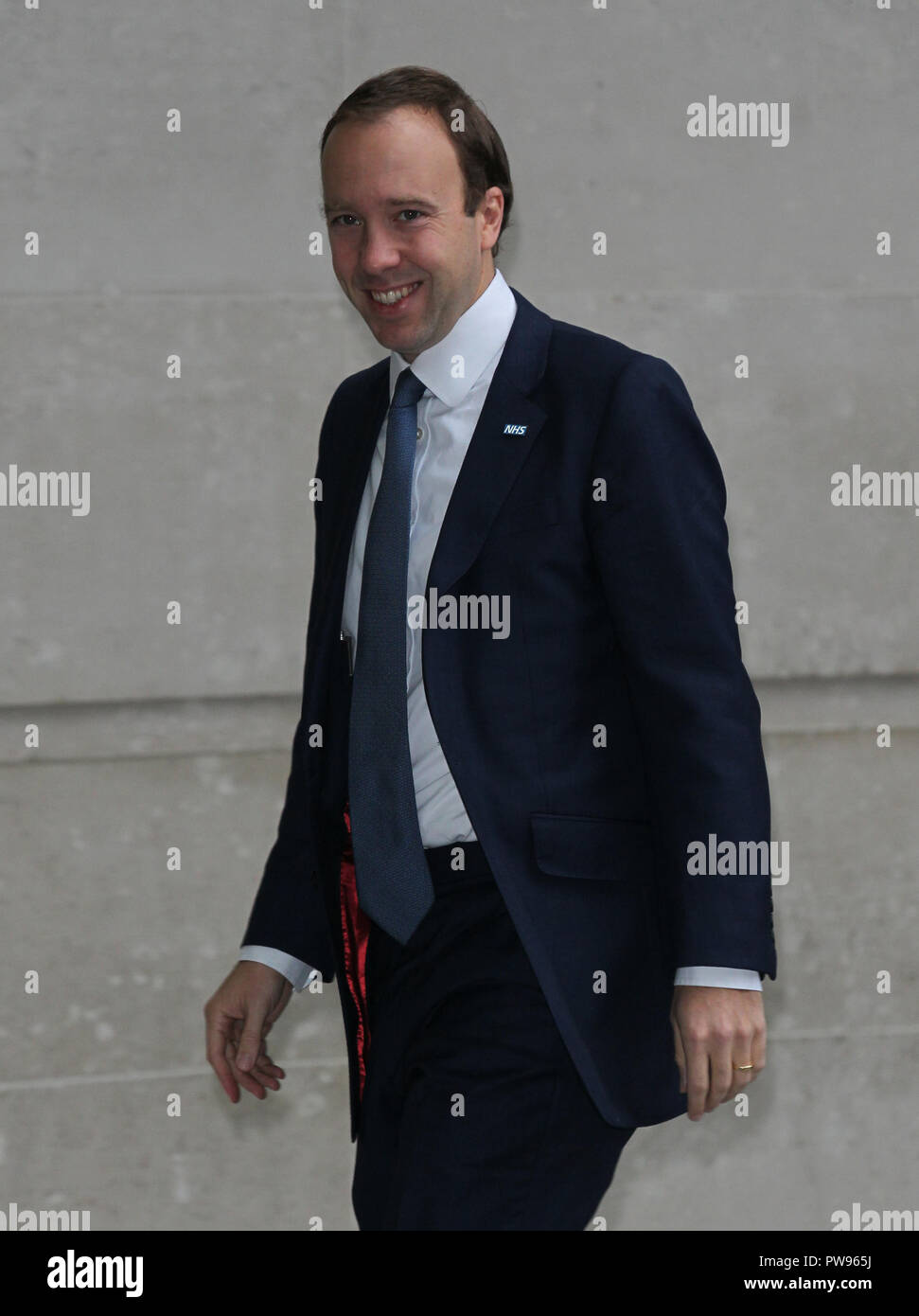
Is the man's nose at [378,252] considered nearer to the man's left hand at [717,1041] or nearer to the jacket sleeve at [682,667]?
the jacket sleeve at [682,667]

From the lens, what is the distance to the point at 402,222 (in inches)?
83.4

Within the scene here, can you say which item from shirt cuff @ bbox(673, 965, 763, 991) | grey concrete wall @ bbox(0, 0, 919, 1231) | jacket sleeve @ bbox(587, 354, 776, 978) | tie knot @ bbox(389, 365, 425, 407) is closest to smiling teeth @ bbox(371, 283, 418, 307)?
tie knot @ bbox(389, 365, 425, 407)

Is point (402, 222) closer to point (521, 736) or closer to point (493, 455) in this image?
point (493, 455)

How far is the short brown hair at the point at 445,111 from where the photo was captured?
6.91ft

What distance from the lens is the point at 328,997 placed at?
12.8ft

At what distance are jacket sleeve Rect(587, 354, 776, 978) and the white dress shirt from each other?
9.3 inches

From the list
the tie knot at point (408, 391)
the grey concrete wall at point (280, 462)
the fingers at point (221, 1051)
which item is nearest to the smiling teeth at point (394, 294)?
the tie knot at point (408, 391)

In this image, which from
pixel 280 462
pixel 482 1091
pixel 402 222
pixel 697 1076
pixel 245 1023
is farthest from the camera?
pixel 280 462

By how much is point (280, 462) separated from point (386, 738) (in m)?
1.75

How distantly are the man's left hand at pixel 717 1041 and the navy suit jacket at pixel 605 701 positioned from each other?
0.05 m

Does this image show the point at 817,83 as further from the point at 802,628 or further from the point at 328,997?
the point at 328,997

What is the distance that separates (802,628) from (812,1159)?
4.66ft

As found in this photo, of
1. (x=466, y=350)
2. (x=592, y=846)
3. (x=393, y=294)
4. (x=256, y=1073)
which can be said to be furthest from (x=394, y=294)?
(x=256, y=1073)
